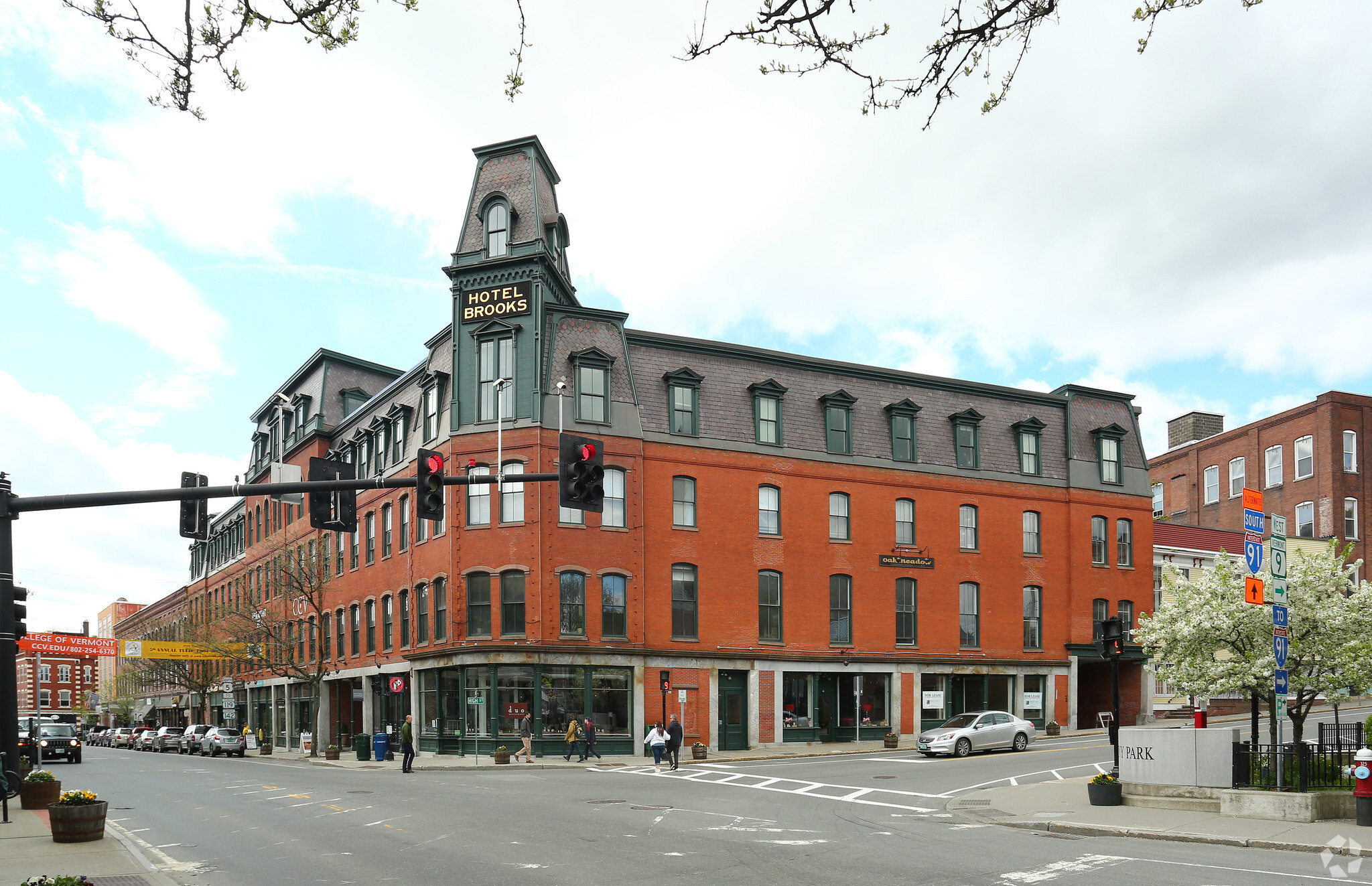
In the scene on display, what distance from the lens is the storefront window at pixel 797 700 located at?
41594 millimetres

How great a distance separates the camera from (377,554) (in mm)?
47344

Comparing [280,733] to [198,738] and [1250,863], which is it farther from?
[1250,863]

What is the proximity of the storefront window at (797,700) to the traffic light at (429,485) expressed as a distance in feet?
91.2

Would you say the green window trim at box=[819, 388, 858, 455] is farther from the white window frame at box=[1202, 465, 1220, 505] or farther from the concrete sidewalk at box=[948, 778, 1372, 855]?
the white window frame at box=[1202, 465, 1220, 505]

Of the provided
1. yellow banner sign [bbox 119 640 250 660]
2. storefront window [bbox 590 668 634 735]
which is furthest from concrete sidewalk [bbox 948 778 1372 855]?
yellow banner sign [bbox 119 640 250 660]

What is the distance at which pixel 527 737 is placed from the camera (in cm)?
3553

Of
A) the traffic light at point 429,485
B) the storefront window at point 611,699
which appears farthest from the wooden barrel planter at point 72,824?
the storefront window at point 611,699

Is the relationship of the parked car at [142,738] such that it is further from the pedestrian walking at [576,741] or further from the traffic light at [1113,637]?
the traffic light at [1113,637]

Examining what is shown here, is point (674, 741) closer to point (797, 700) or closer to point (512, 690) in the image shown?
point (512, 690)

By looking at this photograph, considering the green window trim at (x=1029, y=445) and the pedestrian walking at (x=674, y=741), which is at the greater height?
the green window trim at (x=1029, y=445)

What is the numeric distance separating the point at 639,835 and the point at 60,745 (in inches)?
1583

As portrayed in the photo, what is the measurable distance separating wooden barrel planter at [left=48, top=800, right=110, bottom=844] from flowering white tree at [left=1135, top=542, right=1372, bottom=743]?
19.3 meters

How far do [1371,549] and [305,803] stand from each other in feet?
190

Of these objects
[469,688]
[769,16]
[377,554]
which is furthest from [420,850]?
[377,554]
